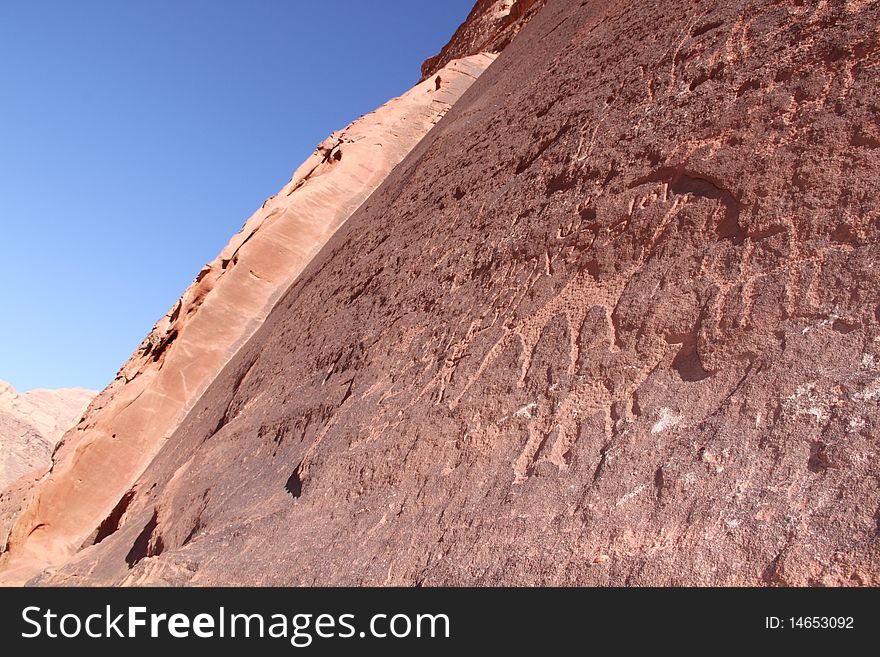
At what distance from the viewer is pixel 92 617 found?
2.61 meters

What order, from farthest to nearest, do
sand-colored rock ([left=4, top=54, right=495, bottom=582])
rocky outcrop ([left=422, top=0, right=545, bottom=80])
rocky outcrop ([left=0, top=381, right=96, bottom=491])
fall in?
rocky outcrop ([left=0, top=381, right=96, bottom=491]), rocky outcrop ([left=422, top=0, right=545, bottom=80]), sand-colored rock ([left=4, top=54, right=495, bottom=582])

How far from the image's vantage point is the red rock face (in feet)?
6.63

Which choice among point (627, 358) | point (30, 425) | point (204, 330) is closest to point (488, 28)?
point (204, 330)

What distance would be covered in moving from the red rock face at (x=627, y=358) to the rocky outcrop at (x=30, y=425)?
739 inches

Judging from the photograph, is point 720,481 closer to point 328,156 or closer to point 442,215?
point 442,215

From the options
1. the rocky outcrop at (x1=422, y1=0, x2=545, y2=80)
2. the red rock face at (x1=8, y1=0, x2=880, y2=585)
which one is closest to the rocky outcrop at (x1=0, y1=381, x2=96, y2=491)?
the rocky outcrop at (x1=422, y1=0, x2=545, y2=80)

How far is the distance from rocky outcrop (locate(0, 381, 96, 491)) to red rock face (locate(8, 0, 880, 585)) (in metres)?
18.8

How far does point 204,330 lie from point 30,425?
2468 cm

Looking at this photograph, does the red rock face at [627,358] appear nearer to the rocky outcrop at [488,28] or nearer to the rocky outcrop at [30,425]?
the rocky outcrop at [488,28]

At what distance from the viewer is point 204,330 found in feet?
35.4

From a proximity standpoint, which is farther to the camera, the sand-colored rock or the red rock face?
the sand-colored rock

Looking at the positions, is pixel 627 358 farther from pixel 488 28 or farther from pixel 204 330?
pixel 488 28

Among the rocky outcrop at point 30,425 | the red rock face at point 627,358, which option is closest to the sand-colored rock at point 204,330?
the red rock face at point 627,358

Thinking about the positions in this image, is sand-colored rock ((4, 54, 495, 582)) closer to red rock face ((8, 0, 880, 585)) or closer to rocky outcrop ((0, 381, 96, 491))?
red rock face ((8, 0, 880, 585))
